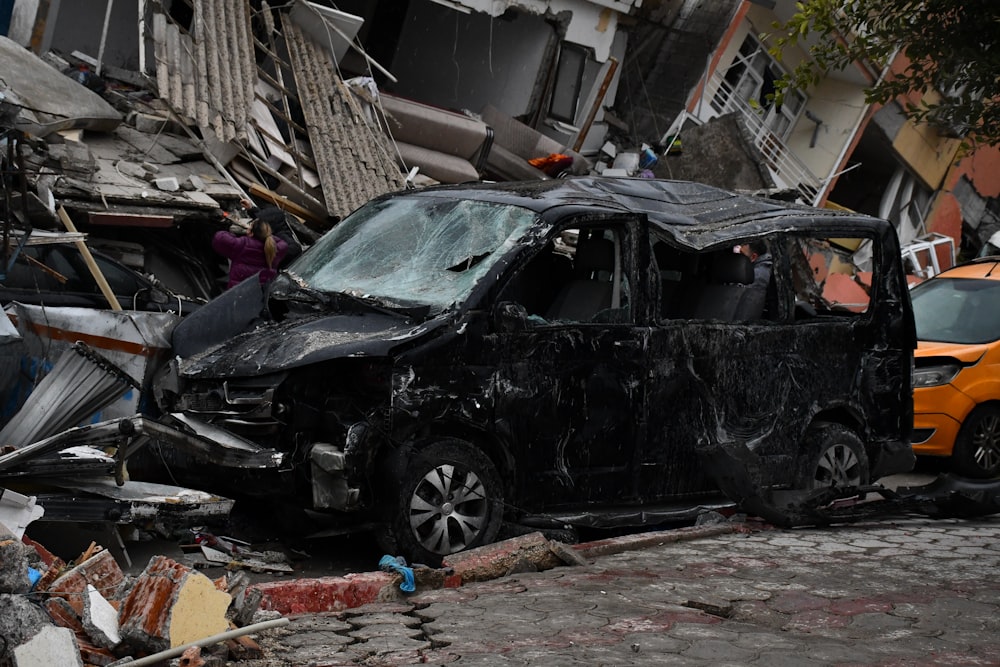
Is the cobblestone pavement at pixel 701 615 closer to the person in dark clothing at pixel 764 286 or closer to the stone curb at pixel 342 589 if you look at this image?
the stone curb at pixel 342 589

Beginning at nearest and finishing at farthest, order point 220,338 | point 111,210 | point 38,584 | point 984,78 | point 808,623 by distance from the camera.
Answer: point 38,584
point 808,623
point 220,338
point 984,78
point 111,210

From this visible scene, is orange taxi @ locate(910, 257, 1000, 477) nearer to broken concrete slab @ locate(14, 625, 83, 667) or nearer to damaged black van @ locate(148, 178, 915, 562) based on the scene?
damaged black van @ locate(148, 178, 915, 562)

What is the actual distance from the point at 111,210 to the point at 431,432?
6617 mm

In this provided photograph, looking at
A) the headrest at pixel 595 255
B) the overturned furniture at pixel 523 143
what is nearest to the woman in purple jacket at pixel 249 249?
the headrest at pixel 595 255

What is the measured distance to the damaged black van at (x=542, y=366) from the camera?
645cm

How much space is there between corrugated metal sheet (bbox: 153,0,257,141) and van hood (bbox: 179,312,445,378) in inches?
288

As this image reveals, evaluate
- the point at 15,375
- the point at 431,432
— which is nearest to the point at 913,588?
the point at 431,432

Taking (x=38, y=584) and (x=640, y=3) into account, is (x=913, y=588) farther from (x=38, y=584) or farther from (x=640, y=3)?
(x=640, y=3)

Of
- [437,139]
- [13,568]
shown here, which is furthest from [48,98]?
[13,568]

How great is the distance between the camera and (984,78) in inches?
311

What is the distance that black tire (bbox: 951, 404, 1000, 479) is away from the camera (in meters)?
11.1

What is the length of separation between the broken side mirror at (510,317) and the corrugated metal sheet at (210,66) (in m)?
7.80

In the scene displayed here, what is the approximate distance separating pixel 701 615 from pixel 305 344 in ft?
7.90

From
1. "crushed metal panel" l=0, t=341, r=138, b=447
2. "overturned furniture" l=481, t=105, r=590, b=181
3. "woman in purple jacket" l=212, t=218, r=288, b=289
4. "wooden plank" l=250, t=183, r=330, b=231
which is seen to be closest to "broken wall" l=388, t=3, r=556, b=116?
"overturned furniture" l=481, t=105, r=590, b=181
